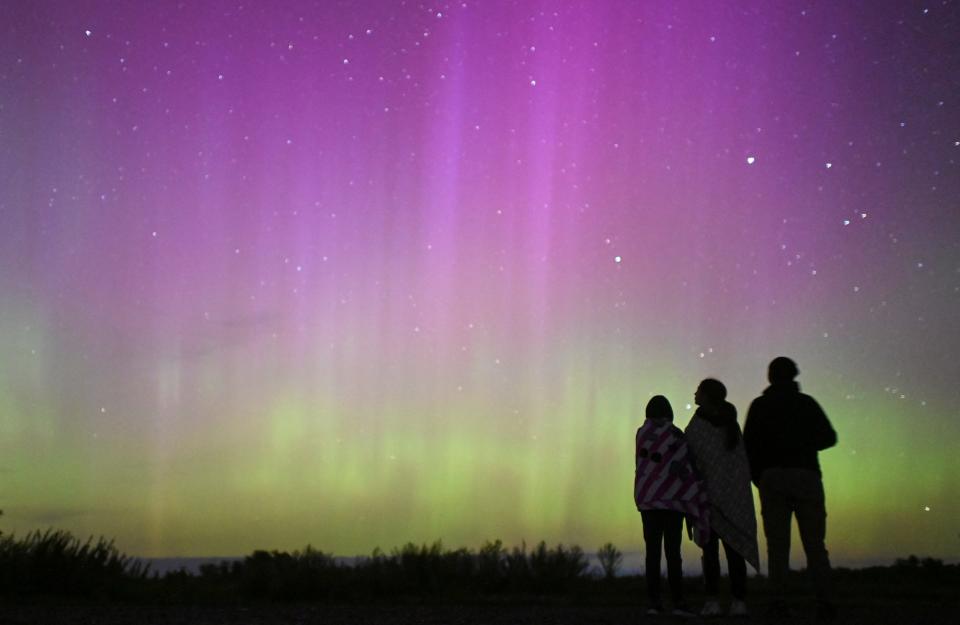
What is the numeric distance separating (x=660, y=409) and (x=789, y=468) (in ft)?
4.40

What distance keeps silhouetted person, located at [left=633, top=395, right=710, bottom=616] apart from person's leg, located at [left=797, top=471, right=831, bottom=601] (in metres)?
0.93

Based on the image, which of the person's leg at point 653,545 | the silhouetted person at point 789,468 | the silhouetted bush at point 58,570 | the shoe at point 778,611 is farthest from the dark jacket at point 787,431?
the silhouetted bush at point 58,570

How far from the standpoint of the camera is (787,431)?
946cm

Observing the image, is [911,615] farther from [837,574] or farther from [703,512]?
[837,574]

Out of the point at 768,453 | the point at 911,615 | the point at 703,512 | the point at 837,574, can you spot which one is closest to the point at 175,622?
the point at 703,512

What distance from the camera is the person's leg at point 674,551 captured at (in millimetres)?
9617

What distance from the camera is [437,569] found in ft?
52.1

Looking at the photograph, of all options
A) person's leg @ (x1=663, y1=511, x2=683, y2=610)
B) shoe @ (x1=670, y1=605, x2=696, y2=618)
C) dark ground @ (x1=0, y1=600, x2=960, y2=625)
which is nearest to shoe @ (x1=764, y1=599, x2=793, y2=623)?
A: dark ground @ (x1=0, y1=600, x2=960, y2=625)

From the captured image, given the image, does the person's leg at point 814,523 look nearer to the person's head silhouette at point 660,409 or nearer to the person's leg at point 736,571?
the person's leg at point 736,571

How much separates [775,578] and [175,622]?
18.7ft

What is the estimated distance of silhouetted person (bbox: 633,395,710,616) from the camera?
956 cm

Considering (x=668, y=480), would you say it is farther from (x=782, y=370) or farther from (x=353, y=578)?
(x=353, y=578)

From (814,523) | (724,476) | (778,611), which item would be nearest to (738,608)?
(778,611)

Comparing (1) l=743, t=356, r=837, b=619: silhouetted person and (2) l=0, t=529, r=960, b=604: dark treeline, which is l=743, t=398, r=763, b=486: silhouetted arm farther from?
(2) l=0, t=529, r=960, b=604: dark treeline
